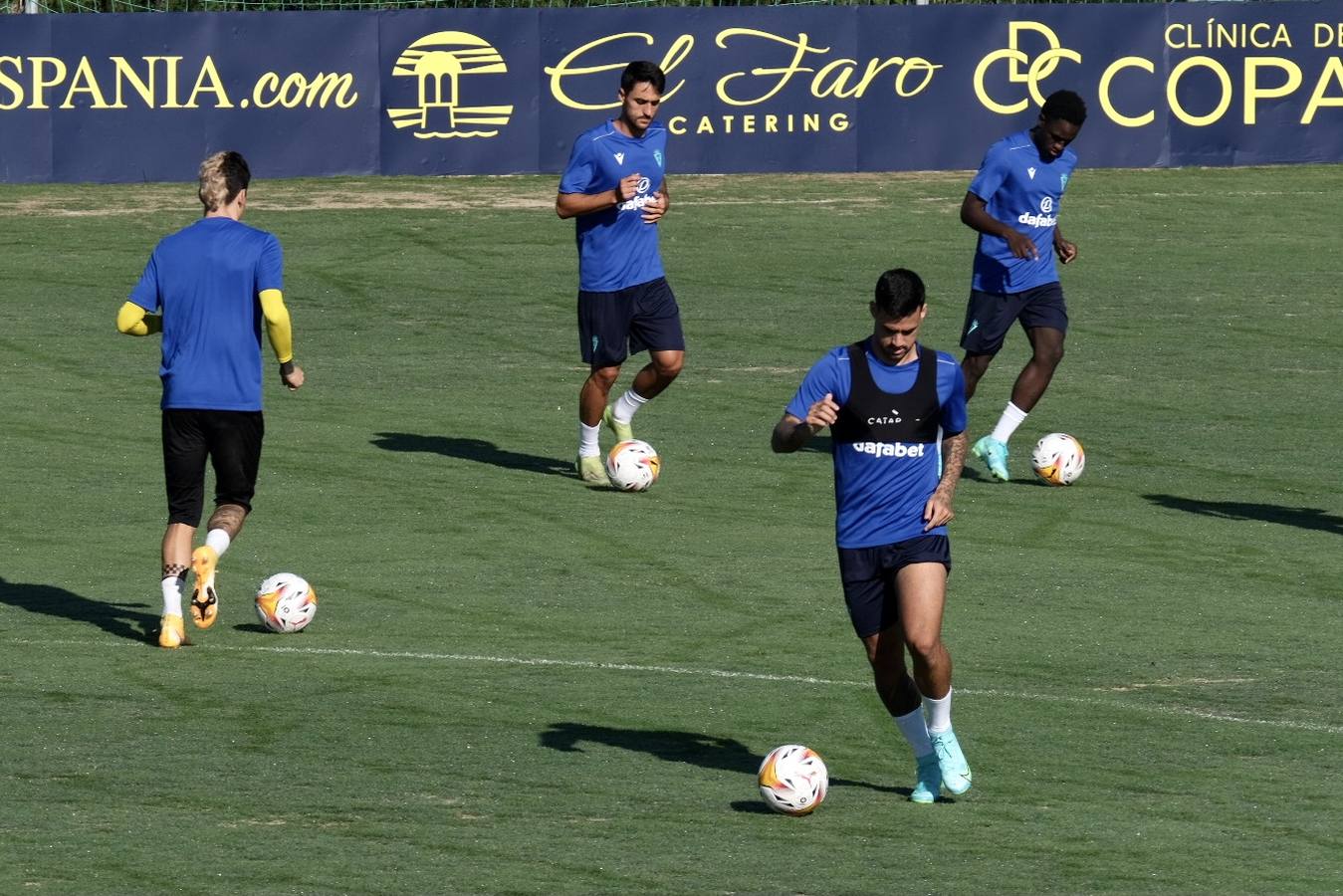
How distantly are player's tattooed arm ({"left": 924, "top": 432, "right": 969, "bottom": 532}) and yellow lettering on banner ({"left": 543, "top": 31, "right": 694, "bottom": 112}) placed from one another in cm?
2054

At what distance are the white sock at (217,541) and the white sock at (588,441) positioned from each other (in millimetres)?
4881

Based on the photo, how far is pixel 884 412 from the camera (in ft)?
29.7

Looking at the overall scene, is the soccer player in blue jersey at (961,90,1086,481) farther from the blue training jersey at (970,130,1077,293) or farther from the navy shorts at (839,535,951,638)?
the navy shorts at (839,535,951,638)

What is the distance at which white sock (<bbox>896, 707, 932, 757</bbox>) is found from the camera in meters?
9.22

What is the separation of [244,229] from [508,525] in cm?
386

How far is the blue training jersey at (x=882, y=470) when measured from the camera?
356 inches

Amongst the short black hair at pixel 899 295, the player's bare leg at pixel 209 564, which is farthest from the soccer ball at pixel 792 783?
the player's bare leg at pixel 209 564

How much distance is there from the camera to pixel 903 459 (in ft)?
29.8

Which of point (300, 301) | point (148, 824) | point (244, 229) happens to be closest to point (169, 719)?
point (148, 824)

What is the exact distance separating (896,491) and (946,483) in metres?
0.18

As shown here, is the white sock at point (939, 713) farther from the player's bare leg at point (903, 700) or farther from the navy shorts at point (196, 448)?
the navy shorts at point (196, 448)

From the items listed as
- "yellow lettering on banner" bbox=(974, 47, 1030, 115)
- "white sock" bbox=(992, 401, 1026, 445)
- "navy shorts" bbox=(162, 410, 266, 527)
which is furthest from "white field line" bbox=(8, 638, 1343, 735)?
"yellow lettering on banner" bbox=(974, 47, 1030, 115)

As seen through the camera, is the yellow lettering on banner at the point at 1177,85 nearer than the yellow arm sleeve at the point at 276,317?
No

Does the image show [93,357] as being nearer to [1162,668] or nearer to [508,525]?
[508,525]
